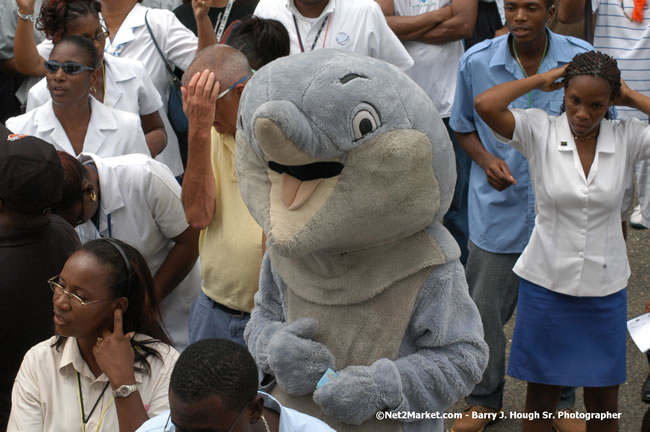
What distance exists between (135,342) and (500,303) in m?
2.13

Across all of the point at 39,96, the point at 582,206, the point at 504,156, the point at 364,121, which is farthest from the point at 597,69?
the point at 39,96

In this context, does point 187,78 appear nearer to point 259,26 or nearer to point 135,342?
point 259,26

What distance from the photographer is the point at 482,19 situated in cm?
615

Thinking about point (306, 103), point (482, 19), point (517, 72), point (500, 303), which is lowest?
point (500, 303)

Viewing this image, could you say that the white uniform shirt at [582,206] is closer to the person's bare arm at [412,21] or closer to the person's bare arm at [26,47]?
the person's bare arm at [412,21]

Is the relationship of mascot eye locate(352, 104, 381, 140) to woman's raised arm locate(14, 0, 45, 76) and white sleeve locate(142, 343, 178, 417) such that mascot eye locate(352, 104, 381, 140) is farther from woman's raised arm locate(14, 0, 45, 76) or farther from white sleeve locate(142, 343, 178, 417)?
woman's raised arm locate(14, 0, 45, 76)

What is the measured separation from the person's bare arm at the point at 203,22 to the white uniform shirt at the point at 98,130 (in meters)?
0.66

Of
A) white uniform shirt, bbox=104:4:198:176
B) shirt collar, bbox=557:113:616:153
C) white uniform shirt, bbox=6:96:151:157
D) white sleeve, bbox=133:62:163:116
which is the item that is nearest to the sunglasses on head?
white uniform shirt, bbox=6:96:151:157

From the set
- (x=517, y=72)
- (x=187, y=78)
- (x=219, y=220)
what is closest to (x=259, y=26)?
(x=187, y=78)

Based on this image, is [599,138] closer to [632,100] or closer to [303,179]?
[632,100]

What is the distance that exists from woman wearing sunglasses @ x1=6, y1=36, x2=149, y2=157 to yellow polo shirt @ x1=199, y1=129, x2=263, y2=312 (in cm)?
109

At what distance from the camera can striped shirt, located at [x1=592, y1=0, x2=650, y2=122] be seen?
5.46 metres

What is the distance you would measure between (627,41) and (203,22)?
2.56 m

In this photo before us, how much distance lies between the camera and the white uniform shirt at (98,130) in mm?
4523
